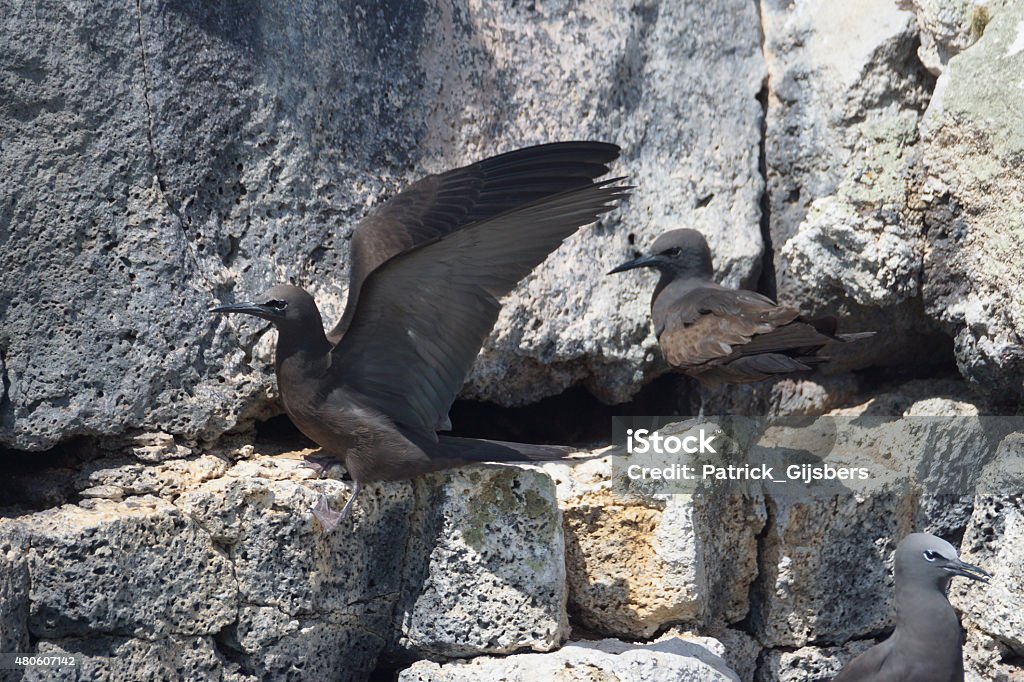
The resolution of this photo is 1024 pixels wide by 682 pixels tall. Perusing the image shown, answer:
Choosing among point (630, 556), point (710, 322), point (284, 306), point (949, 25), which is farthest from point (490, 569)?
point (949, 25)

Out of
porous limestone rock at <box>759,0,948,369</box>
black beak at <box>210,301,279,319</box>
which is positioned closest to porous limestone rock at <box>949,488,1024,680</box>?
porous limestone rock at <box>759,0,948,369</box>

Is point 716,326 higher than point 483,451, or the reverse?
point 716,326

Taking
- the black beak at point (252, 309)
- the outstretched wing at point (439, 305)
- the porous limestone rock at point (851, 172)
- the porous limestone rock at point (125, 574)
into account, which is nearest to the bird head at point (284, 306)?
the black beak at point (252, 309)

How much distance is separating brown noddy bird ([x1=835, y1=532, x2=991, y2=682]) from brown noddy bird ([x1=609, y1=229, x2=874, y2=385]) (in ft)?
2.40

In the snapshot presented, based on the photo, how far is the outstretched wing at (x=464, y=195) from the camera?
4.37 metres

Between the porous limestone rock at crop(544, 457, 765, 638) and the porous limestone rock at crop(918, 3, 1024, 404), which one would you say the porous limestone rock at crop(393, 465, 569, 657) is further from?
the porous limestone rock at crop(918, 3, 1024, 404)

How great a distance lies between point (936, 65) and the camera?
5.04 metres

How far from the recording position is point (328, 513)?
417cm

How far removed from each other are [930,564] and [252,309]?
7.59ft

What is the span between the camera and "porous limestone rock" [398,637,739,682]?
4.09m

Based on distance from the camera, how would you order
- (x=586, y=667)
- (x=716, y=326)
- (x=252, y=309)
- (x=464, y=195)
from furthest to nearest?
1. (x=716, y=326)
2. (x=464, y=195)
3. (x=252, y=309)
4. (x=586, y=667)

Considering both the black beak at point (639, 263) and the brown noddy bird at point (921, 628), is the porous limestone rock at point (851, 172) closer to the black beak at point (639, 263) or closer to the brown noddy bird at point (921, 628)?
the black beak at point (639, 263)
